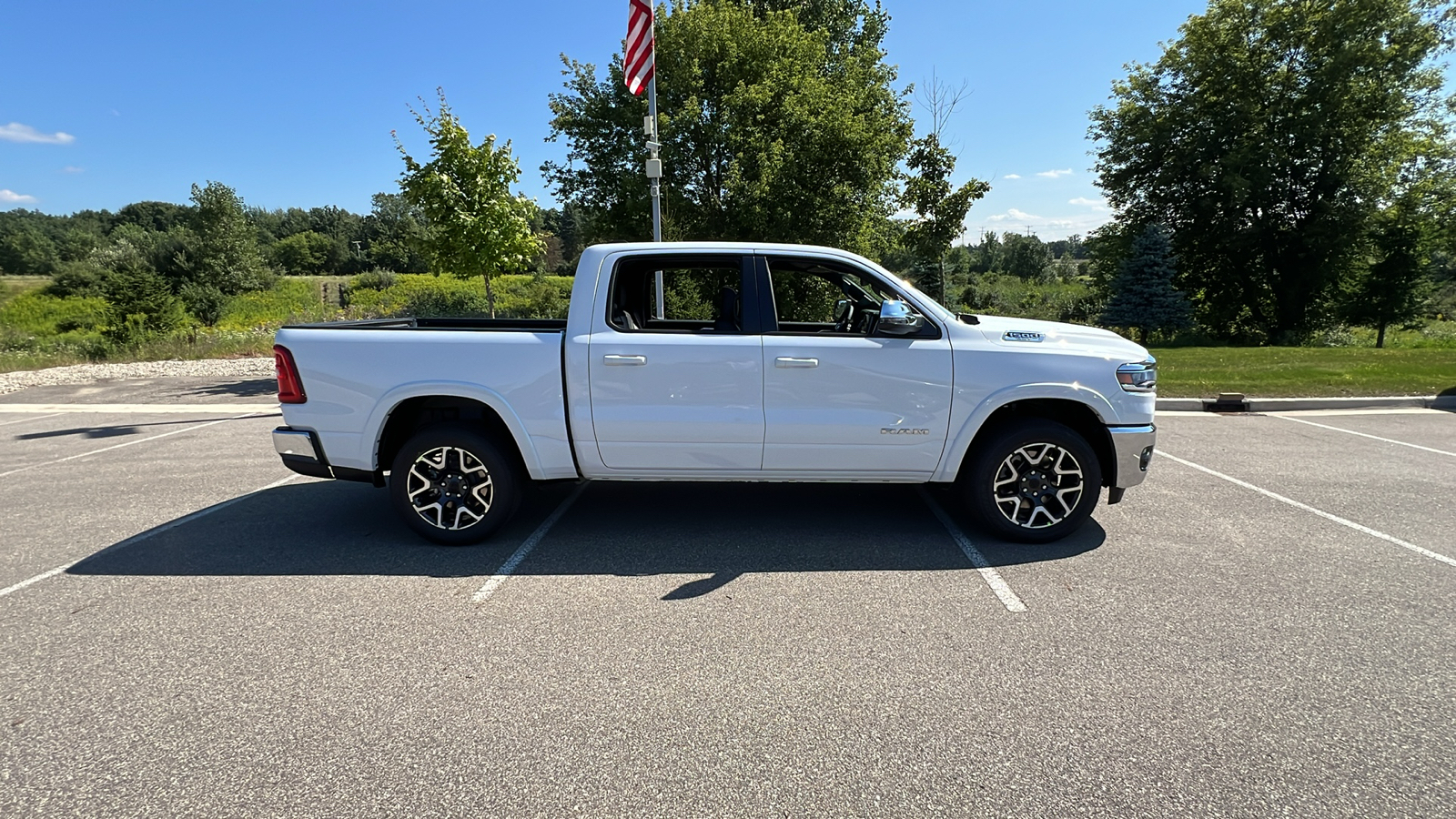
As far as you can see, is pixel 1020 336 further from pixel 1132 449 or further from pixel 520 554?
pixel 520 554

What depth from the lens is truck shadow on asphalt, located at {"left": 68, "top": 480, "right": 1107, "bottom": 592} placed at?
4.43 metres

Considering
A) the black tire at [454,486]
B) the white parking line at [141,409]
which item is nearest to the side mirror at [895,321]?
the black tire at [454,486]

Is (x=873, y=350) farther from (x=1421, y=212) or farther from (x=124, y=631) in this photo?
(x=1421, y=212)

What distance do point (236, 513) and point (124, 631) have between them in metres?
A: 2.16

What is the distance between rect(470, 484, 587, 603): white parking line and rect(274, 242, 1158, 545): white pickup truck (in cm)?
28

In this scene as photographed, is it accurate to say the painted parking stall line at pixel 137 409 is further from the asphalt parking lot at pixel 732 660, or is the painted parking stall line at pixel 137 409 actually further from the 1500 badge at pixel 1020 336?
the 1500 badge at pixel 1020 336

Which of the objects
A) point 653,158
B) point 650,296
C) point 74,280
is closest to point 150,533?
point 650,296

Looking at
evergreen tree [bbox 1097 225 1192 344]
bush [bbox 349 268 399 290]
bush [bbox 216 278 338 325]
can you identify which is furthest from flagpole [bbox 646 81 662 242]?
bush [bbox 349 268 399 290]

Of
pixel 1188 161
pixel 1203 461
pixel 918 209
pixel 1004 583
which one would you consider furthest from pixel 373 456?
pixel 1188 161

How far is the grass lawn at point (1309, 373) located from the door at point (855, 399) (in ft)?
27.4

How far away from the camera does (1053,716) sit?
2855mm

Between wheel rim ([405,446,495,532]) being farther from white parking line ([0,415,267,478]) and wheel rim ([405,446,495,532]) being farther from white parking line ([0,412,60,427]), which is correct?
white parking line ([0,412,60,427])

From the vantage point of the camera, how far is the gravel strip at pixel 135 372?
13477 mm

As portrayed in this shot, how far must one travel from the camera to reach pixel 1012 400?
4.59 metres
